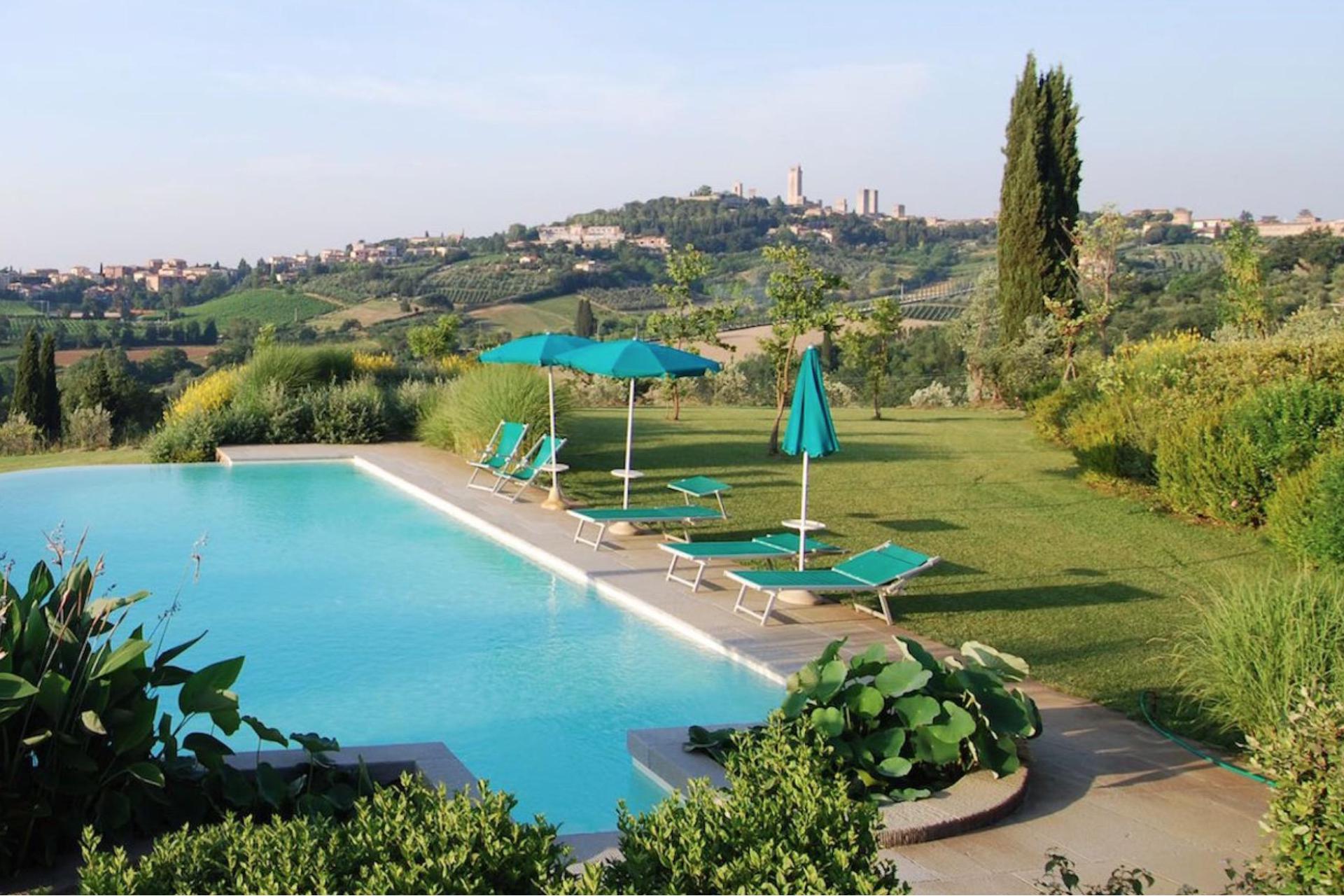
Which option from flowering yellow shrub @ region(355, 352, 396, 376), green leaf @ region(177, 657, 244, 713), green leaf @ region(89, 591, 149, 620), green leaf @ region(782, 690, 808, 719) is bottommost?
green leaf @ region(782, 690, 808, 719)

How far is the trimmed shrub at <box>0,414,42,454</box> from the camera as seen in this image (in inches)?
837

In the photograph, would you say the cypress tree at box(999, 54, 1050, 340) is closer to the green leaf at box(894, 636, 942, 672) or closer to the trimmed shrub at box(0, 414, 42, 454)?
the trimmed shrub at box(0, 414, 42, 454)

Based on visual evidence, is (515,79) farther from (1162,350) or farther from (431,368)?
(1162,350)

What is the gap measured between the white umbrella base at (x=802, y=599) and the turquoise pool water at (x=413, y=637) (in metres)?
1.03

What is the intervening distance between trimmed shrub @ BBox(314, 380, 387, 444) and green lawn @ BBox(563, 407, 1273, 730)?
119 inches

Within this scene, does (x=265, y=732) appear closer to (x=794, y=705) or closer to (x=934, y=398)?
(x=794, y=705)

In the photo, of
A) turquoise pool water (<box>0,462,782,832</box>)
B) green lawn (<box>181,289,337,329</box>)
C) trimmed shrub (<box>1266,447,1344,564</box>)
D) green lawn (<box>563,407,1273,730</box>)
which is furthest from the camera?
green lawn (<box>181,289,337,329</box>)

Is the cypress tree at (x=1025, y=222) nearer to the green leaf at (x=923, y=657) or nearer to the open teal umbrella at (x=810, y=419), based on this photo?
the open teal umbrella at (x=810, y=419)

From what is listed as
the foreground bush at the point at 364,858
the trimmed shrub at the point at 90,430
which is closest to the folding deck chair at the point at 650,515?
the foreground bush at the point at 364,858

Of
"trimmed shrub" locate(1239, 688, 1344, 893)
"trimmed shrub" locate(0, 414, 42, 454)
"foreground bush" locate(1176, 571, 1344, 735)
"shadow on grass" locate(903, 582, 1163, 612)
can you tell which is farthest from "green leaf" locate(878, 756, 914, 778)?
"trimmed shrub" locate(0, 414, 42, 454)

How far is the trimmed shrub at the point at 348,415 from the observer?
17.5 meters

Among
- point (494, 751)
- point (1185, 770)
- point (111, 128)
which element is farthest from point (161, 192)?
point (1185, 770)

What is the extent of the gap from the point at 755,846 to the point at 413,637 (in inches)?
218

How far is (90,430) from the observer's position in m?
20.8
